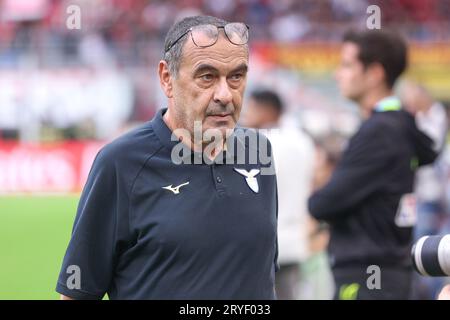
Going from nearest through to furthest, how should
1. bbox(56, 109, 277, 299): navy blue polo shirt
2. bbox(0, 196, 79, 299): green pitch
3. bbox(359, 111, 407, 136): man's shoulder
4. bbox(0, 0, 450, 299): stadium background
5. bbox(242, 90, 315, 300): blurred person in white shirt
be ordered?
bbox(56, 109, 277, 299): navy blue polo shirt, bbox(359, 111, 407, 136): man's shoulder, bbox(242, 90, 315, 300): blurred person in white shirt, bbox(0, 196, 79, 299): green pitch, bbox(0, 0, 450, 299): stadium background

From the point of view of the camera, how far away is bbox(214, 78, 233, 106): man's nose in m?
3.36

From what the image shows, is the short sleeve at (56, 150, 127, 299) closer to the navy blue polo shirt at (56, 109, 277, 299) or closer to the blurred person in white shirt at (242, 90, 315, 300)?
the navy blue polo shirt at (56, 109, 277, 299)

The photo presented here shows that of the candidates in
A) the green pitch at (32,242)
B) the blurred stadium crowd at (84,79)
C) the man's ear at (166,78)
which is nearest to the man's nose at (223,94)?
the man's ear at (166,78)

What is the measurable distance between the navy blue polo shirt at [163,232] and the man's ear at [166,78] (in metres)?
0.20

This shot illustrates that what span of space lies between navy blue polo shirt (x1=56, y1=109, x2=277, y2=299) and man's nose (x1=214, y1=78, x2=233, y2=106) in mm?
228

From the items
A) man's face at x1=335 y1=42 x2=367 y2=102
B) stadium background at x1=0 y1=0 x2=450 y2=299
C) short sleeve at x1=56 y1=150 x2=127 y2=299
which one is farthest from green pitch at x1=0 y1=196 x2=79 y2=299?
short sleeve at x1=56 y1=150 x2=127 y2=299

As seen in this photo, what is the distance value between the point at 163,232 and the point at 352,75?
2.46 meters

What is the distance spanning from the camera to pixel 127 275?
3367 mm

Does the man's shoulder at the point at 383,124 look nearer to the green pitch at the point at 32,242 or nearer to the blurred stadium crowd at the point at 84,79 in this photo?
the green pitch at the point at 32,242

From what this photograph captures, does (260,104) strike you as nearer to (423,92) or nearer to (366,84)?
(366,84)

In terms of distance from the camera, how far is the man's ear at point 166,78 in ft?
11.6

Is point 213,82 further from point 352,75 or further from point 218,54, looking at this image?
point 352,75

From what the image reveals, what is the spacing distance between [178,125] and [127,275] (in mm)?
557

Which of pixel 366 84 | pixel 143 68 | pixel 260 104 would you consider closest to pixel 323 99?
pixel 143 68
